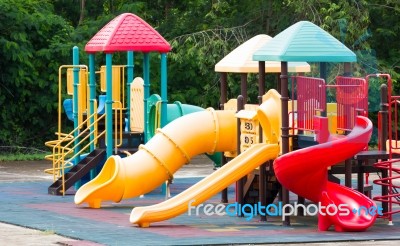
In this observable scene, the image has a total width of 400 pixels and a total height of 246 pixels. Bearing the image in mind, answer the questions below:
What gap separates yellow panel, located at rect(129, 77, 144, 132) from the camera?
68.0 feet

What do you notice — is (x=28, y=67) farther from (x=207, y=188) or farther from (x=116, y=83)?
(x=207, y=188)

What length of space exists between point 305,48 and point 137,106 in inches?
231

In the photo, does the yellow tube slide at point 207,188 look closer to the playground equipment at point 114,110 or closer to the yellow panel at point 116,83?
the playground equipment at point 114,110

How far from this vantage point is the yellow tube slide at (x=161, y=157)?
17031 mm

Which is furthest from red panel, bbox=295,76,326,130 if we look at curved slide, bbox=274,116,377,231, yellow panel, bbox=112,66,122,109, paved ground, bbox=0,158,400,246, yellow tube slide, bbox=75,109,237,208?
yellow panel, bbox=112,66,122,109

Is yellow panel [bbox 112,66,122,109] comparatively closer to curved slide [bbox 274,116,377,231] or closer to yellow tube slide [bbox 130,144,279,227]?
yellow tube slide [bbox 130,144,279,227]

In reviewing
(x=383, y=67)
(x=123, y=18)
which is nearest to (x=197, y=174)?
(x=123, y=18)

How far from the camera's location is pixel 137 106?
68.4ft

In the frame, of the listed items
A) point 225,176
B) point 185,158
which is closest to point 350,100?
point 225,176

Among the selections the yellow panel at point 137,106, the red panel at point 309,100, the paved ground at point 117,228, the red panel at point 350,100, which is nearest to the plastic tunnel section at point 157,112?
the yellow panel at point 137,106

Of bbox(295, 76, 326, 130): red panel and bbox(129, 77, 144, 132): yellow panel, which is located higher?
bbox(295, 76, 326, 130): red panel

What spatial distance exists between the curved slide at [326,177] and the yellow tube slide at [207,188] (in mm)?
733

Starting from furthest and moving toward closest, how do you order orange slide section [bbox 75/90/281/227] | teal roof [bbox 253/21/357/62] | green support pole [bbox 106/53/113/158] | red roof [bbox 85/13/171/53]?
1. red roof [bbox 85/13/171/53]
2. green support pole [bbox 106/53/113/158]
3. orange slide section [bbox 75/90/281/227]
4. teal roof [bbox 253/21/357/62]

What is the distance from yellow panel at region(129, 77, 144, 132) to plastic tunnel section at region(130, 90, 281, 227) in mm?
4806
